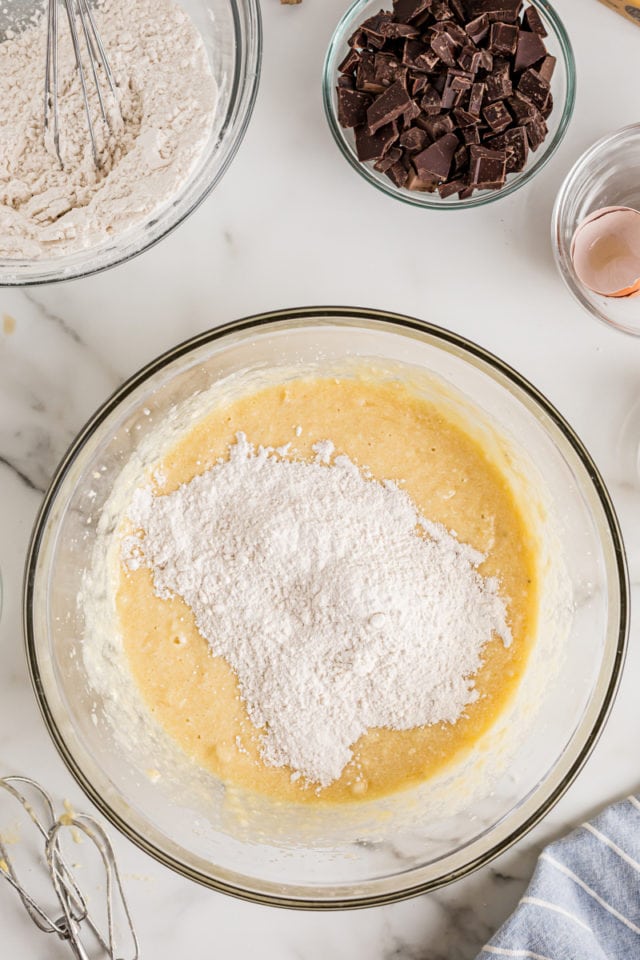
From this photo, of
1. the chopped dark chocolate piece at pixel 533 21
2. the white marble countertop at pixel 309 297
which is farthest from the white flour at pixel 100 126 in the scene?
the chopped dark chocolate piece at pixel 533 21

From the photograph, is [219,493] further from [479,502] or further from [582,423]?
[582,423]

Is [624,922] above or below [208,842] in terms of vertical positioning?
below

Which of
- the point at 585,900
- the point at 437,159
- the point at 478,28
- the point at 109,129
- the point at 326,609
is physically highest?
the point at 109,129

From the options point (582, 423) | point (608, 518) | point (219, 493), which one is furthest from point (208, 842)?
point (582, 423)

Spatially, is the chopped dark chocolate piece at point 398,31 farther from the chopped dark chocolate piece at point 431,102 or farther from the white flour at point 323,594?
the white flour at point 323,594

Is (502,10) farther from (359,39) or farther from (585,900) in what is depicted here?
(585,900)

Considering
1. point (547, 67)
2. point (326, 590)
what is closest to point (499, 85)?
point (547, 67)

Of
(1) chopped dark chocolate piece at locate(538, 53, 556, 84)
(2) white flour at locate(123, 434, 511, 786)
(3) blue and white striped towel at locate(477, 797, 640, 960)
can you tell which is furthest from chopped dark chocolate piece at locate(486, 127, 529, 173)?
(3) blue and white striped towel at locate(477, 797, 640, 960)
